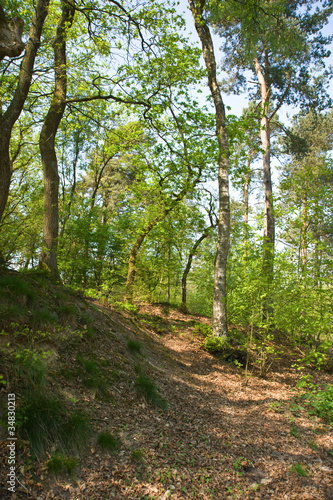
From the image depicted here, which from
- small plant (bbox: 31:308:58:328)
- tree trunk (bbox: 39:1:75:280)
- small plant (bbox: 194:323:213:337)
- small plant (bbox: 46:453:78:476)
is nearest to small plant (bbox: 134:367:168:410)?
small plant (bbox: 31:308:58:328)

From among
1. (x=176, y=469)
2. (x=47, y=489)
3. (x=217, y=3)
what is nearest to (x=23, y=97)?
(x=47, y=489)

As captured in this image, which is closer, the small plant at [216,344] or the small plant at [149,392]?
the small plant at [149,392]

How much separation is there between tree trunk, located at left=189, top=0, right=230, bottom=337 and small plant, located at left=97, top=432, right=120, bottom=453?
5267mm

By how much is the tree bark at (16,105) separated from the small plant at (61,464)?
395 cm

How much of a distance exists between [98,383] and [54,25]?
9.72m

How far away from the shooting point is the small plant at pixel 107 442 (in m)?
3.10

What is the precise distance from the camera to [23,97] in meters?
5.45

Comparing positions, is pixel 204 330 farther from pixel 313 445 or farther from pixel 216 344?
pixel 313 445

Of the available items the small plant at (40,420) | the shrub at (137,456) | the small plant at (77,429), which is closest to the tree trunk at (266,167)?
the shrub at (137,456)

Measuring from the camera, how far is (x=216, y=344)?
26.1 ft

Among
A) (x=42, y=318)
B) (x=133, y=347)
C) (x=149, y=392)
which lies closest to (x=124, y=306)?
(x=133, y=347)

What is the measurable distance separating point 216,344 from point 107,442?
5.22 metres

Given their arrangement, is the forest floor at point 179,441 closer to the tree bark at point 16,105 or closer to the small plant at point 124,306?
the small plant at point 124,306

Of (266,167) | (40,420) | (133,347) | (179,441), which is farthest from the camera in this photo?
(266,167)
